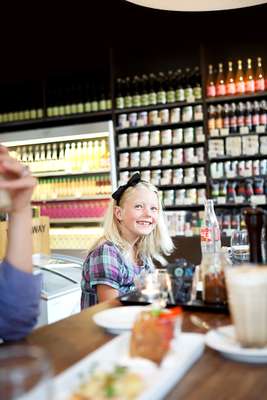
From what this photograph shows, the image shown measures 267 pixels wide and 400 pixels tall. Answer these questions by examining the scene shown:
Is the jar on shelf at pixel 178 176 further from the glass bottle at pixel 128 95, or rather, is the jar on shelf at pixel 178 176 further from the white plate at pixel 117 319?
the white plate at pixel 117 319

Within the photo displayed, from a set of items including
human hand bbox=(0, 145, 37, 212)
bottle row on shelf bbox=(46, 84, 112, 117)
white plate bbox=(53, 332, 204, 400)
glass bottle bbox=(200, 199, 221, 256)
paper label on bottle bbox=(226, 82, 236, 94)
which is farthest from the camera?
bottle row on shelf bbox=(46, 84, 112, 117)

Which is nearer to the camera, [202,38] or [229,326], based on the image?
[229,326]

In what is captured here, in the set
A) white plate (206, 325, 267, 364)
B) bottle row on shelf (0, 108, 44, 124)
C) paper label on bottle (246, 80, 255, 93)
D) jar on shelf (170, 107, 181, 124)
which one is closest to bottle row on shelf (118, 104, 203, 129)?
jar on shelf (170, 107, 181, 124)

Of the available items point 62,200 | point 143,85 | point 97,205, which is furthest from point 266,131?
point 62,200

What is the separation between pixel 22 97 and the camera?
21.9 feet

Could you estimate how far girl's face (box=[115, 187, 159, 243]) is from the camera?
7.51ft

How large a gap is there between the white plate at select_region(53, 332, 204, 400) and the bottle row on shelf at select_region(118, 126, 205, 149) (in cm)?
450

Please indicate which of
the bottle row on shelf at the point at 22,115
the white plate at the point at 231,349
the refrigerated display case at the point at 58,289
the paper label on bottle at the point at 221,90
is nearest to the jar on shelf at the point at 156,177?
the paper label on bottle at the point at 221,90

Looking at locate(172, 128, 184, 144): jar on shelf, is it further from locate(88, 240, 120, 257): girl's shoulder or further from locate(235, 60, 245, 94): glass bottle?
locate(88, 240, 120, 257): girl's shoulder

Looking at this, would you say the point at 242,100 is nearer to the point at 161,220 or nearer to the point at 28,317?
the point at 161,220

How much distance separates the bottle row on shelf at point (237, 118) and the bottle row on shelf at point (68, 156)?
1310 millimetres

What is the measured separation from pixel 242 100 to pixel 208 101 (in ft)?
1.26

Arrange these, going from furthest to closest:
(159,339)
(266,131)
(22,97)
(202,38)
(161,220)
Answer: (22,97) < (202,38) < (266,131) < (161,220) < (159,339)

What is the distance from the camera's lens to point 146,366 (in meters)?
0.87
